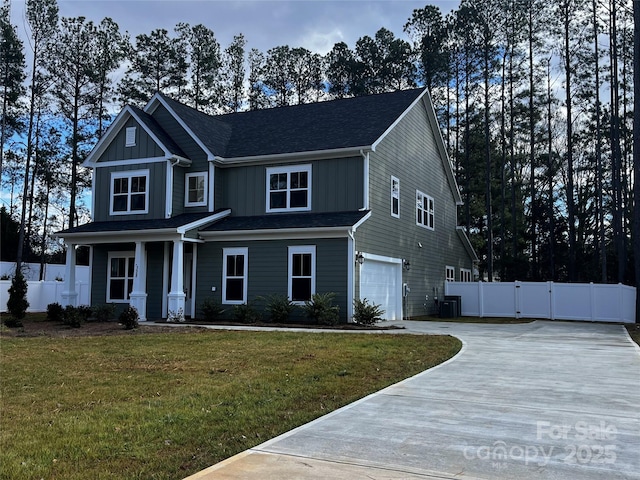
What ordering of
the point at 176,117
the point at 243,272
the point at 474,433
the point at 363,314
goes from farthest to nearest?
the point at 176,117 < the point at 243,272 < the point at 363,314 < the point at 474,433

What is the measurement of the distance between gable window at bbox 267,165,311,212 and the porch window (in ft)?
8.06

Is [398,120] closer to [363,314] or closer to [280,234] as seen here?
[280,234]

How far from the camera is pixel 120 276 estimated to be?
66.8ft

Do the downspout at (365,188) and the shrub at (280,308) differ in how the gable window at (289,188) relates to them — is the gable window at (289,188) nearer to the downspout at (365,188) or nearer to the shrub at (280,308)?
the downspout at (365,188)

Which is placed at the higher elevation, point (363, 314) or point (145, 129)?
point (145, 129)

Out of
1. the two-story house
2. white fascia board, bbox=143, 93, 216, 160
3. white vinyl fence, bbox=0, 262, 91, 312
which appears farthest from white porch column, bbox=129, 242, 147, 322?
white fascia board, bbox=143, 93, 216, 160

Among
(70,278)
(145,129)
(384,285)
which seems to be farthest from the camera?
(145,129)

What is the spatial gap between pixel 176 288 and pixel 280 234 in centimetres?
371

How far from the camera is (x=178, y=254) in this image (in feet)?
57.8

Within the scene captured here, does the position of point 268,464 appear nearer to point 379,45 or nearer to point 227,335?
point 227,335

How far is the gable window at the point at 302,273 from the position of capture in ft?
57.0

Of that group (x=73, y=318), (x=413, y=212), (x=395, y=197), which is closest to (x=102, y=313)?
(x=73, y=318)

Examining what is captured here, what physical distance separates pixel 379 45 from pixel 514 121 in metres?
10.2

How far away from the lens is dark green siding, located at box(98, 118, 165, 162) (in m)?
20.1
